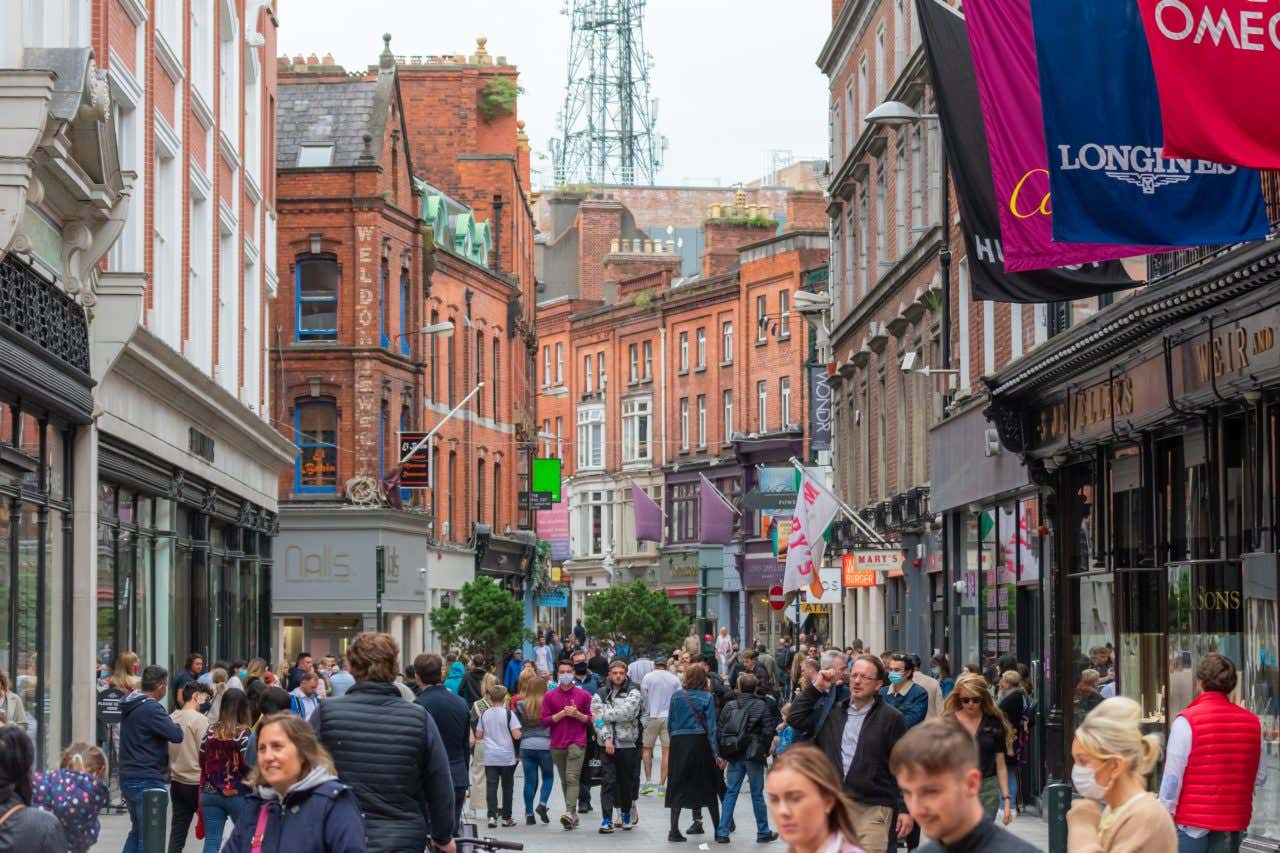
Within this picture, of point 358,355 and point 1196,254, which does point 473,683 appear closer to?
point 1196,254

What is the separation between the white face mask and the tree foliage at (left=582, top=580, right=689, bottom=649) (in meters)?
55.3

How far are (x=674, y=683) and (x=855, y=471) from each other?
21.9 metres

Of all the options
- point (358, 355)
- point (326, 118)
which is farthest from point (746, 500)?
point (326, 118)

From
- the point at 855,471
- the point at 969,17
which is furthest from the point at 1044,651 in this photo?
the point at 855,471

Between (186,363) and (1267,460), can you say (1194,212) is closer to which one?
(1267,460)

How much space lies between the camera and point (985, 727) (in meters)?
17.5

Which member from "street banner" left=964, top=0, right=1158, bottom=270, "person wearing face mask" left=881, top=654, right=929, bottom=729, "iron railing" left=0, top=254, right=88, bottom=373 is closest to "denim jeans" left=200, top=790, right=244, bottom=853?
"iron railing" left=0, top=254, right=88, bottom=373

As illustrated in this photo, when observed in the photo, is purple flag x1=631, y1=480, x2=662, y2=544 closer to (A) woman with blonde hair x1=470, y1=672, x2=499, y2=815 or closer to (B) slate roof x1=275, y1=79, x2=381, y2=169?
(B) slate roof x1=275, y1=79, x2=381, y2=169

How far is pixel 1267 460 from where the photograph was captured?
53.5 feet

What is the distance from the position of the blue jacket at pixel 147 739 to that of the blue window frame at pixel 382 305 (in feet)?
114

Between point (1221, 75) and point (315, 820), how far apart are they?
6.25 meters

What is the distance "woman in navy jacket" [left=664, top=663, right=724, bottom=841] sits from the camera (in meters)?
21.7

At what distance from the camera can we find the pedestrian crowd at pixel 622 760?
6.72 m

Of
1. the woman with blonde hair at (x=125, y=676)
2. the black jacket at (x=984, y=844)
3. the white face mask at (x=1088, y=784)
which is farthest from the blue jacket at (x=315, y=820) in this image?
the woman with blonde hair at (x=125, y=676)
